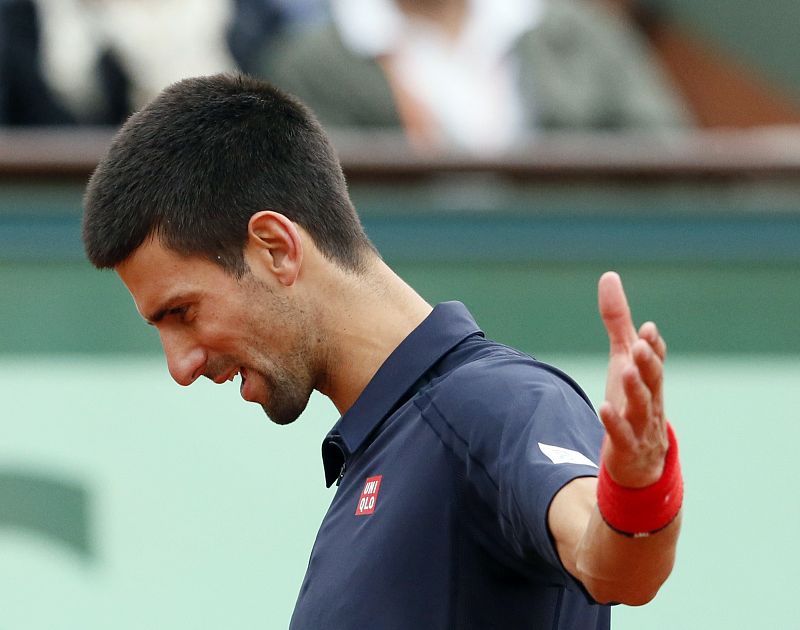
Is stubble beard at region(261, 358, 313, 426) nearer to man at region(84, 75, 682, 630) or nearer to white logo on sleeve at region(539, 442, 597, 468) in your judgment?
man at region(84, 75, 682, 630)

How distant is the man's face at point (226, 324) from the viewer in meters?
1.73

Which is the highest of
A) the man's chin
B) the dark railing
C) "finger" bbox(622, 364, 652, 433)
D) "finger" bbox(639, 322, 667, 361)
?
the dark railing

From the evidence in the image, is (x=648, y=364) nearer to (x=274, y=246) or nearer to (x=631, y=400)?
(x=631, y=400)

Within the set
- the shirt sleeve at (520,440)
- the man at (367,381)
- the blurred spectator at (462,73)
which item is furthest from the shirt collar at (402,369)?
the blurred spectator at (462,73)

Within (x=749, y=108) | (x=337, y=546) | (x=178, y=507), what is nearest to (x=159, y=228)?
(x=337, y=546)

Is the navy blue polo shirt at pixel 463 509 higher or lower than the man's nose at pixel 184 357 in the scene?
lower

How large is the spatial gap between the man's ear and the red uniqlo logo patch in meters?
0.27

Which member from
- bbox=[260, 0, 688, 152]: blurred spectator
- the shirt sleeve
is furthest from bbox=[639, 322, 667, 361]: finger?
bbox=[260, 0, 688, 152]: blurred spectator

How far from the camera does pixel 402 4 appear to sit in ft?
13.7

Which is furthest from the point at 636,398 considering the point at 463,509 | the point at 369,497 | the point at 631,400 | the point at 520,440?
the point at 369,497

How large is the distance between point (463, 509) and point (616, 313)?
353 millimetres

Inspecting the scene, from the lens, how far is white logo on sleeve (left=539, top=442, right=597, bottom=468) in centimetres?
135

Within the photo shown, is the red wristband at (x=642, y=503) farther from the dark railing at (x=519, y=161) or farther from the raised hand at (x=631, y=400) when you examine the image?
the dark railing at (x=519, y=161)

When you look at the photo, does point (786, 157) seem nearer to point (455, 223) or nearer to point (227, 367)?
point (455, 223)
